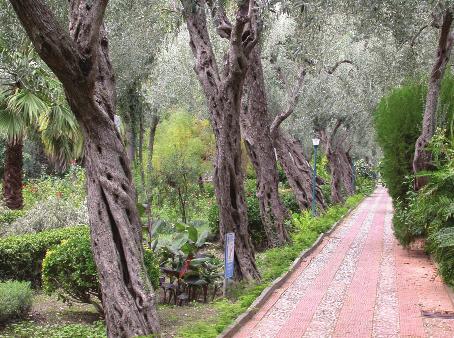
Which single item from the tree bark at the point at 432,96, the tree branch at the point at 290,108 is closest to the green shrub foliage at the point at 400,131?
the tree bark at the point at 432,96

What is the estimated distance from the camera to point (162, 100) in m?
30.9

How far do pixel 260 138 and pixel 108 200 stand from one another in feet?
24.8

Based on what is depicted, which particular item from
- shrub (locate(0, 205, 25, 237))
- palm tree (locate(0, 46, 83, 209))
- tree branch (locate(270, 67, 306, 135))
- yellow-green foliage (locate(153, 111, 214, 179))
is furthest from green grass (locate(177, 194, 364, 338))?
yellow-green foliage (locate(153, 111, 214, 179))

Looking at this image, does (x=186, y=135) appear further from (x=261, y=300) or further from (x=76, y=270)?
(x=76, y=270)

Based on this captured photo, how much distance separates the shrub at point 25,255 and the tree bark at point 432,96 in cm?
651

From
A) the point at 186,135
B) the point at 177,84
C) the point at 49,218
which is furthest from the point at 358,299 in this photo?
the point at 186,135

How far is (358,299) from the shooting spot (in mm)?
9891

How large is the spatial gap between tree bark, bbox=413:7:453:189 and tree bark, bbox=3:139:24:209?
30.5 feet

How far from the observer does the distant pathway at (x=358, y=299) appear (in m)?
8.00

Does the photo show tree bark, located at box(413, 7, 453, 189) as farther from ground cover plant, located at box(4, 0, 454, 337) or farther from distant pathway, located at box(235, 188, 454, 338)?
distant pathway, located at box(235, 188, 454, 338)

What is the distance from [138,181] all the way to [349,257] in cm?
733

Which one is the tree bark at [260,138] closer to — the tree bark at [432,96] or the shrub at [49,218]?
the tree bark at [432,96]

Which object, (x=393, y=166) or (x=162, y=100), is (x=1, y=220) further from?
(x=162, y=100)

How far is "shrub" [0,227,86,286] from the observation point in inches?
436
